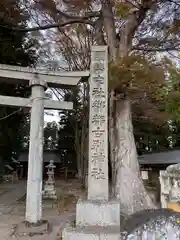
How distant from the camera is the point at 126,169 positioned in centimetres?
667

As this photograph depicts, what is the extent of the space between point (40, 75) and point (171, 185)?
4.28 m

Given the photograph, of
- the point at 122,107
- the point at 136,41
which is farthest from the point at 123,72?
the point at 136,41

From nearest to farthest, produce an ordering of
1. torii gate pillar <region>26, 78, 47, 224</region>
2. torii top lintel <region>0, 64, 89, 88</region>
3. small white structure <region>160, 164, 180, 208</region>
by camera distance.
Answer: torii gate pillar <region>26, 78, 47, 224</region>
torii top lintel <region>0, 64, 89, 88</region>
small white structure <region>160, 164, 180, 208</region>

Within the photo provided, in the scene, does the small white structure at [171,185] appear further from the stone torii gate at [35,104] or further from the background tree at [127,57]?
the stone torii gate at [35,104]

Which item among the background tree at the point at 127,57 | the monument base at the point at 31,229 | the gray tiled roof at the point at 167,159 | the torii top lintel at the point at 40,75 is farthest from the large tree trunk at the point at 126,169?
the gray tiled roof at the point at 167,159

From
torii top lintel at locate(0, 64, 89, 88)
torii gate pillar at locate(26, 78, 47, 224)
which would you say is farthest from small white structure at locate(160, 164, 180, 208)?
torii top lintel at locate(0, 64, 89, 88)

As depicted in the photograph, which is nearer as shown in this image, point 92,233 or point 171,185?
point 92,233

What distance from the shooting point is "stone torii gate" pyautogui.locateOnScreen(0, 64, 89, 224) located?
466 cm

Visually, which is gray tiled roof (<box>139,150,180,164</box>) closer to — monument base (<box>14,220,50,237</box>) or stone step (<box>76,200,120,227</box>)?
stone step (<box>76,200,120,227</box>)

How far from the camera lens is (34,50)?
15.2 metres

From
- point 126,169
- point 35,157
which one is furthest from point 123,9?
point 35,157

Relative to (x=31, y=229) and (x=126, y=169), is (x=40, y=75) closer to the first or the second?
(x=31, y=229)

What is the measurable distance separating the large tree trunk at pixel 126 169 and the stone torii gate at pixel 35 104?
7.64 feet

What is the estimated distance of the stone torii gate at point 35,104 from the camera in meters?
4.66
